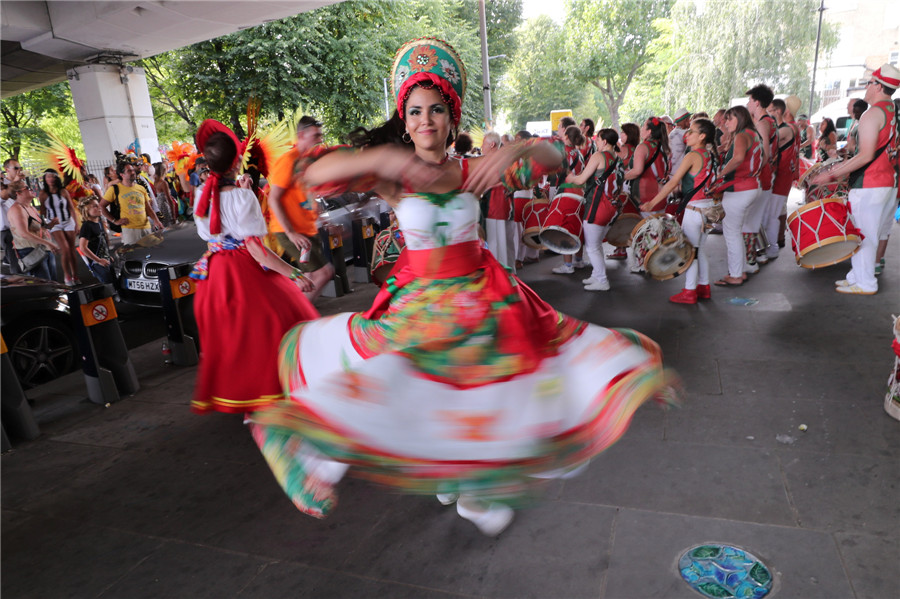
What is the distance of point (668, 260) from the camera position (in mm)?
6297

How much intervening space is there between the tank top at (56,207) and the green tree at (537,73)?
121 feet

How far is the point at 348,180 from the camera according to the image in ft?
6.72

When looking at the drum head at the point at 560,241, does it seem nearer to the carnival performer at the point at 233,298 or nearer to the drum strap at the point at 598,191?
the drum strap at the point at 598,191

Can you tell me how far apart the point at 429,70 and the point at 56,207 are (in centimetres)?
886

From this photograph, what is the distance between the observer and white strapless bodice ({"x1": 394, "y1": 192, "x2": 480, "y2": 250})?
2.13m

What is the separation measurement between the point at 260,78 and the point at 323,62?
232 centimetres

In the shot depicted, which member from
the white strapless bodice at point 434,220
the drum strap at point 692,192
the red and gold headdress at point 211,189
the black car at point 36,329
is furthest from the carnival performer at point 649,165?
the black car at point 36,329

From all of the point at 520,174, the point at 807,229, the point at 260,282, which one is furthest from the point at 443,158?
the point at 807,229

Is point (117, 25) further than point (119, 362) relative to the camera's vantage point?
Yes

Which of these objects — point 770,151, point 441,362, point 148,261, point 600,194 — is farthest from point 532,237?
point 441,362

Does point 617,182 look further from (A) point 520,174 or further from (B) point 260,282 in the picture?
(A) point 520,174

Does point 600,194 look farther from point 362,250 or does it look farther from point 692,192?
point 362,250

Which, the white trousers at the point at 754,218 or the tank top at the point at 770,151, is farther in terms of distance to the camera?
the white trousers at the point at 754,218

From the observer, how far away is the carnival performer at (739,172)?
21.1 ft
